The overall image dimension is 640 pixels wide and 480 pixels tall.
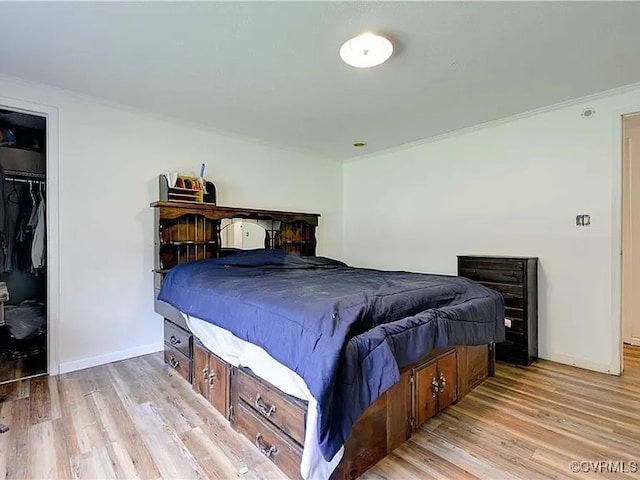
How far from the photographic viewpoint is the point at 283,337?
1.58 meters

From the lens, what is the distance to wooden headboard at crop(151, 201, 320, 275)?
10.5ft

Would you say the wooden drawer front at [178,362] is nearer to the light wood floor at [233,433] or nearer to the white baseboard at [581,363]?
the light wood floor at [233,433]

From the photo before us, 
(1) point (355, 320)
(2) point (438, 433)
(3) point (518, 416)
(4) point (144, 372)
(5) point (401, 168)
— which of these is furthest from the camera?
(5) point (401, 168)

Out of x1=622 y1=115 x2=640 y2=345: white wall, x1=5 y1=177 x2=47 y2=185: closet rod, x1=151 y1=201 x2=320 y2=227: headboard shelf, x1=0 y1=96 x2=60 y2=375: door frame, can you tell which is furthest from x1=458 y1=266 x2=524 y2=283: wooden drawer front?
x1=5 y1=177 x2=47 y2=185: closet rod

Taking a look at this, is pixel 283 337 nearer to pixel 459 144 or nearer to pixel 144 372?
pixel 144 372

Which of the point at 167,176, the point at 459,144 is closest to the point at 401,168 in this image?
the point at 459,144

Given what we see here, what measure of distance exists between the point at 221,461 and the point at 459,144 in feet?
11.8

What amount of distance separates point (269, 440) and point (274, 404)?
0.63 ft

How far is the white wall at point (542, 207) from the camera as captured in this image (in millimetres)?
2838

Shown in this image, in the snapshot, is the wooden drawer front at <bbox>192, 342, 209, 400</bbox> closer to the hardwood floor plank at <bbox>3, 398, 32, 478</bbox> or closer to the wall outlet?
the hardwood floor plank at <bbox>3, 398, 32, 478</bbox>

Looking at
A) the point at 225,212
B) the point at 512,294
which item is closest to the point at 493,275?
the point at 512,294

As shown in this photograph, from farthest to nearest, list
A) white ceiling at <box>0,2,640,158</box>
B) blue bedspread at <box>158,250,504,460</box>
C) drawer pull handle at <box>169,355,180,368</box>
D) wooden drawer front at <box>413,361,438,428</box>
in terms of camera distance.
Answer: drawer pull handle at <box>169,355,180,368</box>, wooden drawer front at <box>413,361,438,428</box>, white ceiling at <box>0,2,640,158</box>, blue bedspread at <box>158,250,504,460</box>

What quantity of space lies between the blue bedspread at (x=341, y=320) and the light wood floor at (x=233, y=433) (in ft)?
1.58

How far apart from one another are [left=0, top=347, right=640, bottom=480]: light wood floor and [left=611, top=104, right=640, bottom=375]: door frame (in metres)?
0.29
